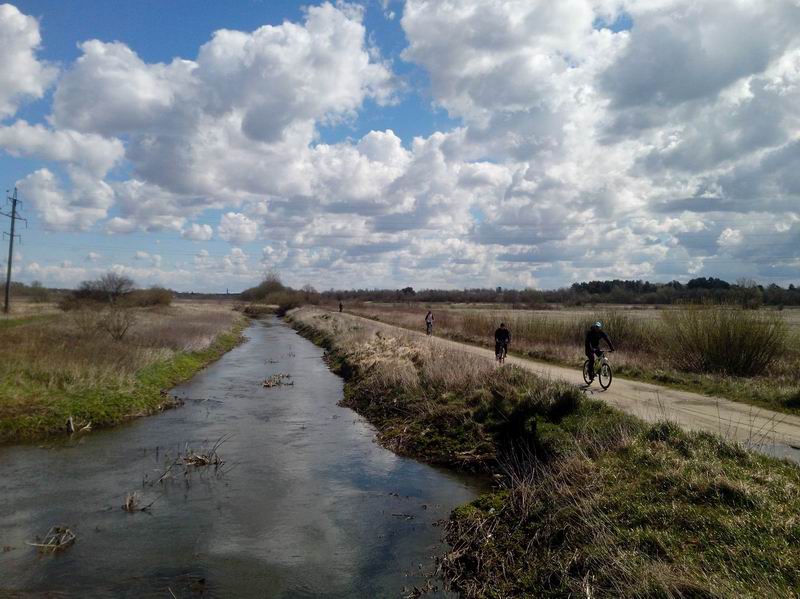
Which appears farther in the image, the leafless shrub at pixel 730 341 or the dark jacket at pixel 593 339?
the leafless shrub at pixel 730 341

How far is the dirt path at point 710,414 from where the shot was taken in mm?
11000

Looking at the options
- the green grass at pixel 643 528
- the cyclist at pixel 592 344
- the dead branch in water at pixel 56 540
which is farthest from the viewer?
the cyclist at pixel 592 344

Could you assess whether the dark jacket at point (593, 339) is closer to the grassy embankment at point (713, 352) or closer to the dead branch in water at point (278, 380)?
the grassy embankment at point (713, 352)

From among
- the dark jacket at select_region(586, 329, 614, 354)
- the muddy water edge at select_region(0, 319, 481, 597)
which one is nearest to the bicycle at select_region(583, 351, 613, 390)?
the dark jacket at select_region(586, 329, 614, 354)

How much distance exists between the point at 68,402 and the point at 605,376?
16.5 m

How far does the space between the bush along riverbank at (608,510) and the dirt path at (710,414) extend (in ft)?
4.57

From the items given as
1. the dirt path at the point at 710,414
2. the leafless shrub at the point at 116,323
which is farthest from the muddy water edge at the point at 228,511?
the leafless shrub at the point at 116,323

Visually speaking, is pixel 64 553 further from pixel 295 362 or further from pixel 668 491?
pixel 295 362

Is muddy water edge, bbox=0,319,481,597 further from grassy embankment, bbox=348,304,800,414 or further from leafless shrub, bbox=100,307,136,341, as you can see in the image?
leafless shrub, bbox=100,307,136,341

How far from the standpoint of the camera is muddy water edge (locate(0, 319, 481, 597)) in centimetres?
810

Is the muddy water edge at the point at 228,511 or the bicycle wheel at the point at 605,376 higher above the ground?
the bicycle wheel at the point at 605,376

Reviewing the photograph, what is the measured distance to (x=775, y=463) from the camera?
8.79 m

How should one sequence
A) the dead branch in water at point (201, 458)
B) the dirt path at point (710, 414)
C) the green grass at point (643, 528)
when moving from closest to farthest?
the green grass at point (643, 528) → the dirt path at point (710, 414) → the dead branch in water at point (201, 458)

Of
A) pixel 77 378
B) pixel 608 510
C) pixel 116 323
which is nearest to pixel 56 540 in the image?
pixel 608 510
